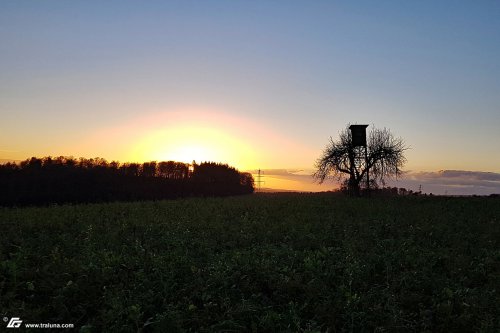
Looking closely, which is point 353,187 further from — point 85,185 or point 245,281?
point 85,185

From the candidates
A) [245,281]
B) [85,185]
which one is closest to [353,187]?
[245,281]

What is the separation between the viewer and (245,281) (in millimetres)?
10977

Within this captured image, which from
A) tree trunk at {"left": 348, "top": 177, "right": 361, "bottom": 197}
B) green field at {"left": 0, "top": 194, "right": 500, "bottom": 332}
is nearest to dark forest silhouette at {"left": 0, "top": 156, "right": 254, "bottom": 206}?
tree trunk at {"left": 348, "top": 177, "right": 361, "bottom": 197}

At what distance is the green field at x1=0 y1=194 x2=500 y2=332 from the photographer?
9133mm

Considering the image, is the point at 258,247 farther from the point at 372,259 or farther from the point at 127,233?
→ the point at 127,233

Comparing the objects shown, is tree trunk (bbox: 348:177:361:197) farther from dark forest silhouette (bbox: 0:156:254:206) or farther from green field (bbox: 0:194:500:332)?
green field (bbox: 0:194:500:332)

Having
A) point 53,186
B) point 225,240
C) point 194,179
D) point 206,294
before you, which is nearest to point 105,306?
point 206,294

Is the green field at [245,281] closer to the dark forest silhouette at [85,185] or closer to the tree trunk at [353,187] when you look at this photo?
the tree trunk at [353,187]

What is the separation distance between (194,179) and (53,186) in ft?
106

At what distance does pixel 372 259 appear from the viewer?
1340cm

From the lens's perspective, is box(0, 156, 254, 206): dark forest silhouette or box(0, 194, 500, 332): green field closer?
box(0, 194, 500, 332): green field

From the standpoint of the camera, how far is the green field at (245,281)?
9133 millimetres

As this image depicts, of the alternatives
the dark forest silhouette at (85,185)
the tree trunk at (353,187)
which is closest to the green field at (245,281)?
the tree trunk at (353,187)

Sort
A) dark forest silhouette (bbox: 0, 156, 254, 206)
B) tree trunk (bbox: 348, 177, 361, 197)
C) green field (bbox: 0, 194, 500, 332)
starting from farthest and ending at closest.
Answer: dark forest silhouette (bbox: 0, 156, 254, 206)
tree trunk (bbox: 348, 177, 361, 197)
green field (bbox: 0, 194, 500, 332)
